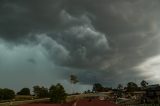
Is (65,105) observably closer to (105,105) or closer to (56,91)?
(105,105)

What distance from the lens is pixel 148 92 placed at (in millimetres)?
147000

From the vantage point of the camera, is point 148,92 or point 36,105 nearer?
point 36,105

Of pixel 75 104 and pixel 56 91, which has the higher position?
pixel 56 91

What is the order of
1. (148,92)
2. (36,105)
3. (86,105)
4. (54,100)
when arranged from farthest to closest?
(148,92) → (54,100) → (36,105) → (86,105)

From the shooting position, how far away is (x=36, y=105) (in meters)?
51.3

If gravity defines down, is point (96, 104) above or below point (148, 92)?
below

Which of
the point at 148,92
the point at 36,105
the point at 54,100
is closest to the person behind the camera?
the point at 36,105

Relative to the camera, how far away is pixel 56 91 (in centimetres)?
14012

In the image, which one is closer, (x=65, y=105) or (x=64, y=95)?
(x=65, y=105)

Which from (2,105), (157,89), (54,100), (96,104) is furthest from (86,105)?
(2,105)

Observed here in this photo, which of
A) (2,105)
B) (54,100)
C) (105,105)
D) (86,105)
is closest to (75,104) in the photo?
(86,105)

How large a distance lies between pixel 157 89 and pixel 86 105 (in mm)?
102562

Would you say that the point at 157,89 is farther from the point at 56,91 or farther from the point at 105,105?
the point at 105,105

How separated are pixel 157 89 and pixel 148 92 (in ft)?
17.4
